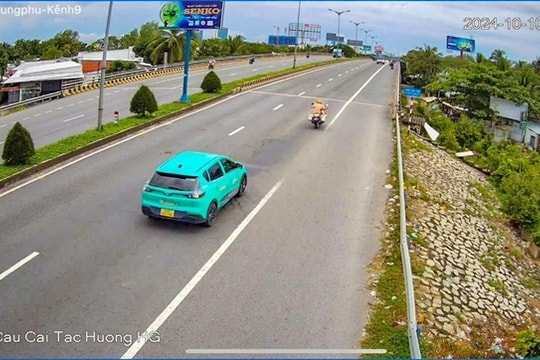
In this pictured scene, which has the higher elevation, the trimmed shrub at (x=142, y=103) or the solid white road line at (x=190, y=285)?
→ the trimmed shrub at (x=142, y=103)

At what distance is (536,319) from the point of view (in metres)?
11.2

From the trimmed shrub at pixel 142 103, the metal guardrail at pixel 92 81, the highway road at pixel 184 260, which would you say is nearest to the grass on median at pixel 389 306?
the highway road at pixel 184 260

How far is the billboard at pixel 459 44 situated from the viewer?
8244 cm

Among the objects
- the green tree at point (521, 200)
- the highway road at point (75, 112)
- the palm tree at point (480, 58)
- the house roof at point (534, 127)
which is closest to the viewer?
the green tree at point (521, 200)

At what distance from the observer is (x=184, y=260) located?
10.2 m

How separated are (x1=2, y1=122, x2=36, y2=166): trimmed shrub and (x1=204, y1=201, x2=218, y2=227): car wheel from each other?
294 inches

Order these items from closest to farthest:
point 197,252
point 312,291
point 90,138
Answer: point 312,291, point 197,252, point 90,138

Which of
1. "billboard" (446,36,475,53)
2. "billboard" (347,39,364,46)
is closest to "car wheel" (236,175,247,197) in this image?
"billboard" (446,36,475,53)

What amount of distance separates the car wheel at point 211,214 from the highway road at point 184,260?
204 millimetres

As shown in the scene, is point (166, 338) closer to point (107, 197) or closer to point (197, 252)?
point (197, 252)

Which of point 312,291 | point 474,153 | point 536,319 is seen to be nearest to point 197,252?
point 312,291

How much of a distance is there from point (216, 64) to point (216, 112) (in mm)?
38835

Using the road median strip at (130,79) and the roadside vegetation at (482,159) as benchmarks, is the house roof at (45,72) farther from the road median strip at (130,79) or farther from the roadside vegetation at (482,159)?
the roadside vegetation at (482,159)

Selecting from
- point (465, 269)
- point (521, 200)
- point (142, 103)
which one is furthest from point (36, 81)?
point (465, 269)
